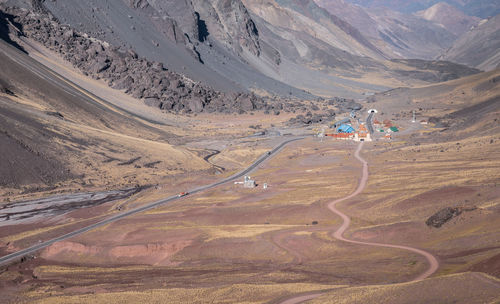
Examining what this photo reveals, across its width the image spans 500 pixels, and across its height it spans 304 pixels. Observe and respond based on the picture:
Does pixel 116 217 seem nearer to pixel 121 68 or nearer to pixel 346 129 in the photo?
pixel 346 129

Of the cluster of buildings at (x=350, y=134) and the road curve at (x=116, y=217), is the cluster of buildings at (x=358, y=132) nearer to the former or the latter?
the cluster of buildings at (x=350, y=134)

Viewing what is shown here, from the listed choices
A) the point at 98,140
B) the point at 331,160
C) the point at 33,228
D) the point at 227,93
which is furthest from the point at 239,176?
the point at 227,93

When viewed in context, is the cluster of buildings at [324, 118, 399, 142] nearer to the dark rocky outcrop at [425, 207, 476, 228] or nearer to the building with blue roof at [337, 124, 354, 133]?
the building with blue roof at [337, 124, 354, 133]

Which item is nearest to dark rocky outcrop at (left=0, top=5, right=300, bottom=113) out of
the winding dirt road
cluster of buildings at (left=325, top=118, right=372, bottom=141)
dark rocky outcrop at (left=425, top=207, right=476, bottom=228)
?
cluster of buildings at (left=325, top=118, right=372, bottom=141)

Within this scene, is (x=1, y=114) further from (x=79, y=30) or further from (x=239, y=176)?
(x=79, y=30)

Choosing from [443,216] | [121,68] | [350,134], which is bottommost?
[443,216]

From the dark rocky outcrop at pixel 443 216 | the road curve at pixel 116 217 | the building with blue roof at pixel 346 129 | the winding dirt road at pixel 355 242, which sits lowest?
the road curve at pixel 116 217

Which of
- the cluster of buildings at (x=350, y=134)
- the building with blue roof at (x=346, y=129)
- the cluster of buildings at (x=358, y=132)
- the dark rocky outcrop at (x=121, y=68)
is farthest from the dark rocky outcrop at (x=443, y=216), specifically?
the dark rocky outcrop at (x=121, y=68)

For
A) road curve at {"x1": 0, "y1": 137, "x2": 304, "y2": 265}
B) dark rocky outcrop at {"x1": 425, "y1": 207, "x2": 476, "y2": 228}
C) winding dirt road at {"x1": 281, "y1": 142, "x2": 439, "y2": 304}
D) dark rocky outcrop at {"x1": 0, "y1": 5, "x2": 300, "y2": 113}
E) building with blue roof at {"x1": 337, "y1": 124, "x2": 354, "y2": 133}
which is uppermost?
building with blue roof at {"x1": 337, "y1": 124, "x2": 354, "y2": 133}

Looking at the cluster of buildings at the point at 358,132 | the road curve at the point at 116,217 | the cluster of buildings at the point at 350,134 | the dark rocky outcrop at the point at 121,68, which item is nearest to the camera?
the road curve at the point at 116,217

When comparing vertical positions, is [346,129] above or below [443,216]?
above

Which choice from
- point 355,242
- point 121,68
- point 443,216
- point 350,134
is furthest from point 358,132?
point 355,242
